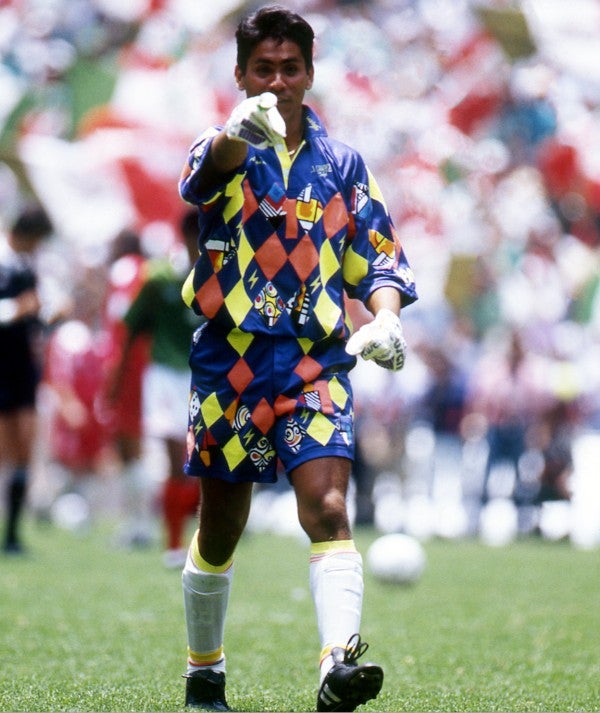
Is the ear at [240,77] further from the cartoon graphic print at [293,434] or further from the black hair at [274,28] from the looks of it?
the cartoon graphic print at [293,434]

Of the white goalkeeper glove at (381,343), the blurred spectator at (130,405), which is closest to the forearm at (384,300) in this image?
the white goalkeeper glove at (381,343)

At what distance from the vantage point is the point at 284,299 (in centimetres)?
418

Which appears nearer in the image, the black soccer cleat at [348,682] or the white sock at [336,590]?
the black soccer cleat at [348,682]

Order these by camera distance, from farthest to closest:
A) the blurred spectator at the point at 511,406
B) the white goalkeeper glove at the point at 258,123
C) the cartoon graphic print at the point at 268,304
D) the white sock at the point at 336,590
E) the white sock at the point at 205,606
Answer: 1. the blurred spectator at the point at 511,406
2. the white sock at the point at 205,606
3. the cartoon graphic print at the point at 268,304
4. the white sock at the point at 336,590
5. the white goalkeeper glove at the point at 258,123

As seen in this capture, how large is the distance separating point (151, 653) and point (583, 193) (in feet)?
44.4

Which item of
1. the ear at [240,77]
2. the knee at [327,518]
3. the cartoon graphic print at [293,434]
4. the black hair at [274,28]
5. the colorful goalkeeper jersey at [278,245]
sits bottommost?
the knee at [327,518]

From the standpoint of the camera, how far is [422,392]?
16.0m

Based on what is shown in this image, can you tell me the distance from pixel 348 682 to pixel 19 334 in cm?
695

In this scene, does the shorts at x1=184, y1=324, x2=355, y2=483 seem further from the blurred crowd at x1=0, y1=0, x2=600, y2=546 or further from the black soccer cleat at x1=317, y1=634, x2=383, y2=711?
the blurred crowd at x1=0, y1=0, x2=600, y2=546

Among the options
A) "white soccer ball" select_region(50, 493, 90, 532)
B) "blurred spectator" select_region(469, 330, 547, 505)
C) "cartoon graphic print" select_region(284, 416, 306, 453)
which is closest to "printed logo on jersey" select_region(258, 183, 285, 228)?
"cartoon graphic print" select_region(284, 416, 306, 453)

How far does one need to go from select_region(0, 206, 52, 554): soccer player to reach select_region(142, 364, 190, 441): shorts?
3.33ft

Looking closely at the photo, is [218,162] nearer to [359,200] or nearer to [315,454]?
[359,200]

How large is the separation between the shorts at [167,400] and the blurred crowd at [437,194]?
4.63 metres

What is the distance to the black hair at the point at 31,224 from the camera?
9.99m
